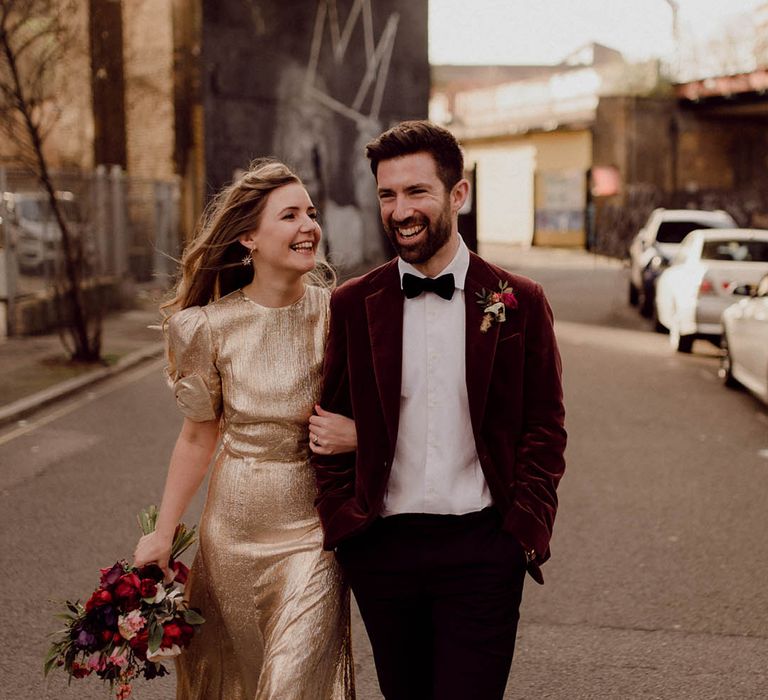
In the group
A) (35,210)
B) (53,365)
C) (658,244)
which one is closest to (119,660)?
(53,365)

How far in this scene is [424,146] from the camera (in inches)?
110

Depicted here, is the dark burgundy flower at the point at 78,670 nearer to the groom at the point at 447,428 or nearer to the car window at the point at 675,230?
the groom at the point at 447,428

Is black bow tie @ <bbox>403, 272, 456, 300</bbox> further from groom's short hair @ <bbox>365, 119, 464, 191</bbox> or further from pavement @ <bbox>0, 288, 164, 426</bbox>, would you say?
pavement @ <bbox>0, 288, 164, 426</bbox>

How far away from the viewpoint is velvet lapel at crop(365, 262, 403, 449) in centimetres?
281

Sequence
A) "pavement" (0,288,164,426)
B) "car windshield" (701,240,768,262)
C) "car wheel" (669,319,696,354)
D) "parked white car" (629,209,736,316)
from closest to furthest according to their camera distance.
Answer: "pavement" (0,288,164,426) → "car wheel" (669,319,696,354) → "car windshield" (701,240,768,262) → "parked white car" (629,209,736,316)

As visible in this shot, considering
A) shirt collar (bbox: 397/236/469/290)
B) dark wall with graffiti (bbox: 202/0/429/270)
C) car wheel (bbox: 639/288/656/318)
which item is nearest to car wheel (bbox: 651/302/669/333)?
car wheel (bbox: 639/288/656/318)

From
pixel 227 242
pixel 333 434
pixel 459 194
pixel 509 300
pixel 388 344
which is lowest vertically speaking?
pixel 333 434

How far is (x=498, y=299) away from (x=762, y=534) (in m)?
4.45

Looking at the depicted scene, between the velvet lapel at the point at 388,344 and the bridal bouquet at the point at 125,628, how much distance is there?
0.80 meters

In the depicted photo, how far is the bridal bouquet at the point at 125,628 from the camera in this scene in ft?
10.0

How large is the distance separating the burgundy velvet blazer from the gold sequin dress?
0.20 m

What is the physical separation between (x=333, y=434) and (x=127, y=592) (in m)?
0.71

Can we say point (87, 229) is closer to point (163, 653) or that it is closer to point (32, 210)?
point (32, 210)

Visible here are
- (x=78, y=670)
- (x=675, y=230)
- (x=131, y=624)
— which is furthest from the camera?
(x=675, y=230)
